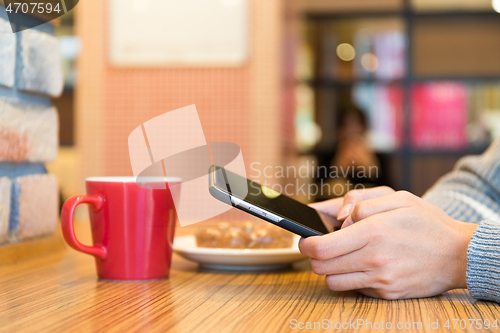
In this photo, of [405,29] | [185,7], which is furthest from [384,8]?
[185,7]

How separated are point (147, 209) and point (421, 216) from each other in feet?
1.03

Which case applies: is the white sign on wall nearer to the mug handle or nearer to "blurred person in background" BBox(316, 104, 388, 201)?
"blurred person in background" BBox(316, 104, 388, 201)

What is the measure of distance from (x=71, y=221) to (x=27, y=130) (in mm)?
A: 231

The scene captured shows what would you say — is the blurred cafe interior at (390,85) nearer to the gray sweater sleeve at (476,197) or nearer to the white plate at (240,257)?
the gray sweater sleeve at (476,197)

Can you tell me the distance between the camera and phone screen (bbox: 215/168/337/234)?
1.52 feet

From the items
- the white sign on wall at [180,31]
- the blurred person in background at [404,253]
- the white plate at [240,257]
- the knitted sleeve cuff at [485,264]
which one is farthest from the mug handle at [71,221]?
the white sign on wall at [180,31]

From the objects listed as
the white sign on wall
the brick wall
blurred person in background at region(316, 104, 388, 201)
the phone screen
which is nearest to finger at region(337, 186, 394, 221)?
the phone screen

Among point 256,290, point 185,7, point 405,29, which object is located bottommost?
point 256,290

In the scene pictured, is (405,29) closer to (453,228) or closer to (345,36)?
(345,36)

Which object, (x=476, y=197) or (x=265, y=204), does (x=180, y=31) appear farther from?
(x=265, y=204)

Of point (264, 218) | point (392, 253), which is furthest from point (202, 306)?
point (392, 253)

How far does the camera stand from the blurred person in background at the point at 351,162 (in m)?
2.87

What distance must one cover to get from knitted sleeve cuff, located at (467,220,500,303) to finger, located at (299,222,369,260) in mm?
115

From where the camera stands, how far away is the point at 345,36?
378 centimetres
